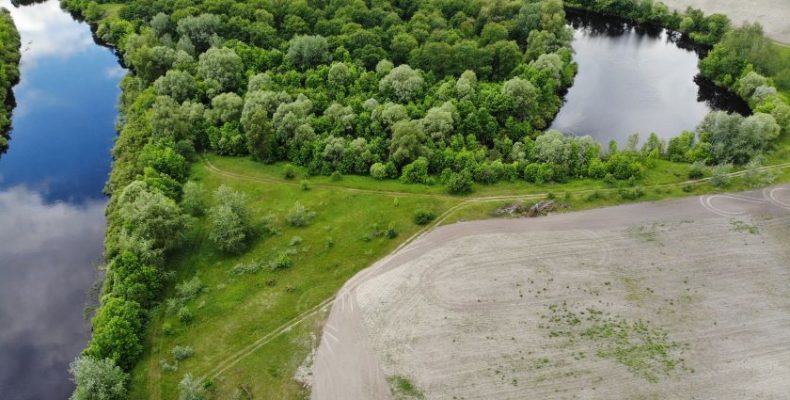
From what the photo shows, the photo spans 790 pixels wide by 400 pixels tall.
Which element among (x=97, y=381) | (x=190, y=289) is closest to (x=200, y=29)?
(x=190, y=289)

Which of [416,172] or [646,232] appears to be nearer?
[646,232]

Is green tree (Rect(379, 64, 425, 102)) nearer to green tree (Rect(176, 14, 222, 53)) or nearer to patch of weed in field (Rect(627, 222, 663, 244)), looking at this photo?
green tree (Rect(176, 14, 222, 53))

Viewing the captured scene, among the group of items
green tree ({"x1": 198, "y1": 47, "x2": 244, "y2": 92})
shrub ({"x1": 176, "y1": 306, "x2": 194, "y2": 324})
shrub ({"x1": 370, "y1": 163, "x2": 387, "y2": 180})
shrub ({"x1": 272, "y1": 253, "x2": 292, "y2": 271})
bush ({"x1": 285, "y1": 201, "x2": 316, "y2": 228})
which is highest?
green tree ({"x1": 198, "y1": 47, "x2": 244, "y2": 92})

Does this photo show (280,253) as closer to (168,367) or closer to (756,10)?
(168,367)

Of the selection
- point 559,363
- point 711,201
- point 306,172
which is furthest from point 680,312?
point 306,172

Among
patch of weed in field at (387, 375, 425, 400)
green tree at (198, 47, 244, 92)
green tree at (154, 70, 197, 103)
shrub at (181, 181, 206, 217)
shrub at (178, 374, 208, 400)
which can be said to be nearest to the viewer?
shrub at (178, 374, 208, 400)

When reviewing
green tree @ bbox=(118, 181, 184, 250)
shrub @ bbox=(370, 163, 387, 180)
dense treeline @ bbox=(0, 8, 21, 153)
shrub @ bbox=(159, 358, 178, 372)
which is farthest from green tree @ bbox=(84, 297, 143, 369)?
dense treeline @ bbox=(0, 8, 21, 153)

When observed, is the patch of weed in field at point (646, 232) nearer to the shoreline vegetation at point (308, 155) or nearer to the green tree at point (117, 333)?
the shoreline vegetation at point (308, 155)
